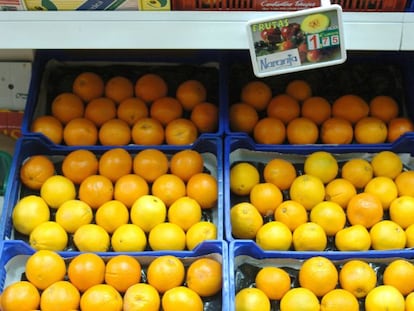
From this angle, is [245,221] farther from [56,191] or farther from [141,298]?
[56,191]

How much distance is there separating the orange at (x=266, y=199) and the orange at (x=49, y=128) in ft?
1.60

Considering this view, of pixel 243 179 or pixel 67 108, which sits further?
pixel 67 108

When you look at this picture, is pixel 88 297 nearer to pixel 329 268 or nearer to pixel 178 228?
pixel 178 228

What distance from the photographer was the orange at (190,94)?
4.85 ft

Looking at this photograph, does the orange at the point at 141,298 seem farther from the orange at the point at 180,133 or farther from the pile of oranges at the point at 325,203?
the orange at the point at 180,133

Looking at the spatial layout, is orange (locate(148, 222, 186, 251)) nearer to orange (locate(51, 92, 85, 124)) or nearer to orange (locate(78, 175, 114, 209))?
orange (locate(78, 175, 114, 209))

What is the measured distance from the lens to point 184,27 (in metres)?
1.09

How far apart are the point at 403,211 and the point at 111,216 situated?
2.04 feet

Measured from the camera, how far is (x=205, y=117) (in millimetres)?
1436

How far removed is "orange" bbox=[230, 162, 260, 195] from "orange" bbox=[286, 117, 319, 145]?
0.13m

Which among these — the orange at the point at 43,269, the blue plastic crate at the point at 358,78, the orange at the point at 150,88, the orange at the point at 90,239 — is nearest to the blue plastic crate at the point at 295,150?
the blue plastic crate at the point at 358,78

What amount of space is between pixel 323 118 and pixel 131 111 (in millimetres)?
471

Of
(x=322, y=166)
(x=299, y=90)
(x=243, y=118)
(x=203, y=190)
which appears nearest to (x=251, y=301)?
(x=203, y=190)

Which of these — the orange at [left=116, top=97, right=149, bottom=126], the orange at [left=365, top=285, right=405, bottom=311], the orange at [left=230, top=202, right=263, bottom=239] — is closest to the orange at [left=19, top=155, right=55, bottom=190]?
the orange at [left=116, top=97, right=149, bottom=126]
